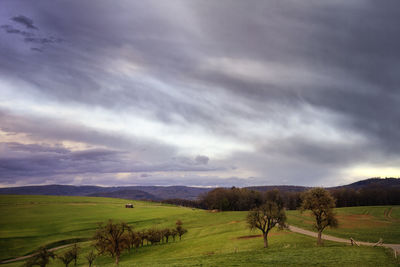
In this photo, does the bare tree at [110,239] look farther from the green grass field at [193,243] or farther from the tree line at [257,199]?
the tree line at [257,199]

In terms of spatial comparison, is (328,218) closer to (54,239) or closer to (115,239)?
(115,239)

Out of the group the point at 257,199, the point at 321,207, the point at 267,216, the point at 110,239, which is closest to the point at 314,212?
the point at 321,207

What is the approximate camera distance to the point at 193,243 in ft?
241

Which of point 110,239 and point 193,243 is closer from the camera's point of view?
point 110,239

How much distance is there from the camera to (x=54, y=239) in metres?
104

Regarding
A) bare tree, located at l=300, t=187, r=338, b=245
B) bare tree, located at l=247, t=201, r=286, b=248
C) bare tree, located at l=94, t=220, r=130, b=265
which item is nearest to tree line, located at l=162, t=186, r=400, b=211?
bare tree, located at l=247, t=201, r=286, b=248

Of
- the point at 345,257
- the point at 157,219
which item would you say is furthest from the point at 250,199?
the point at 345,257

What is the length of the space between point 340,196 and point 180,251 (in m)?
167

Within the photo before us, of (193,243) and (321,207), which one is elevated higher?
(321,207)

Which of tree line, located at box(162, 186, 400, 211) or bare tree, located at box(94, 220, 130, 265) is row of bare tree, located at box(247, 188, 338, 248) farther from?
tree line, located at box(162, 186, 400, 211)

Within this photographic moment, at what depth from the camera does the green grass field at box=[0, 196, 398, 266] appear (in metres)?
37.1

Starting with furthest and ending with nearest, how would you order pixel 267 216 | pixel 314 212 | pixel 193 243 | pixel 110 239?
pixel 193 243 → pixel 110 239 → pixel 267 216 → pixel 314 212

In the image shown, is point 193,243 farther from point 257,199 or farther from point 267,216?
point 257,199

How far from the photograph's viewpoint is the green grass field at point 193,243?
37.1 metres
